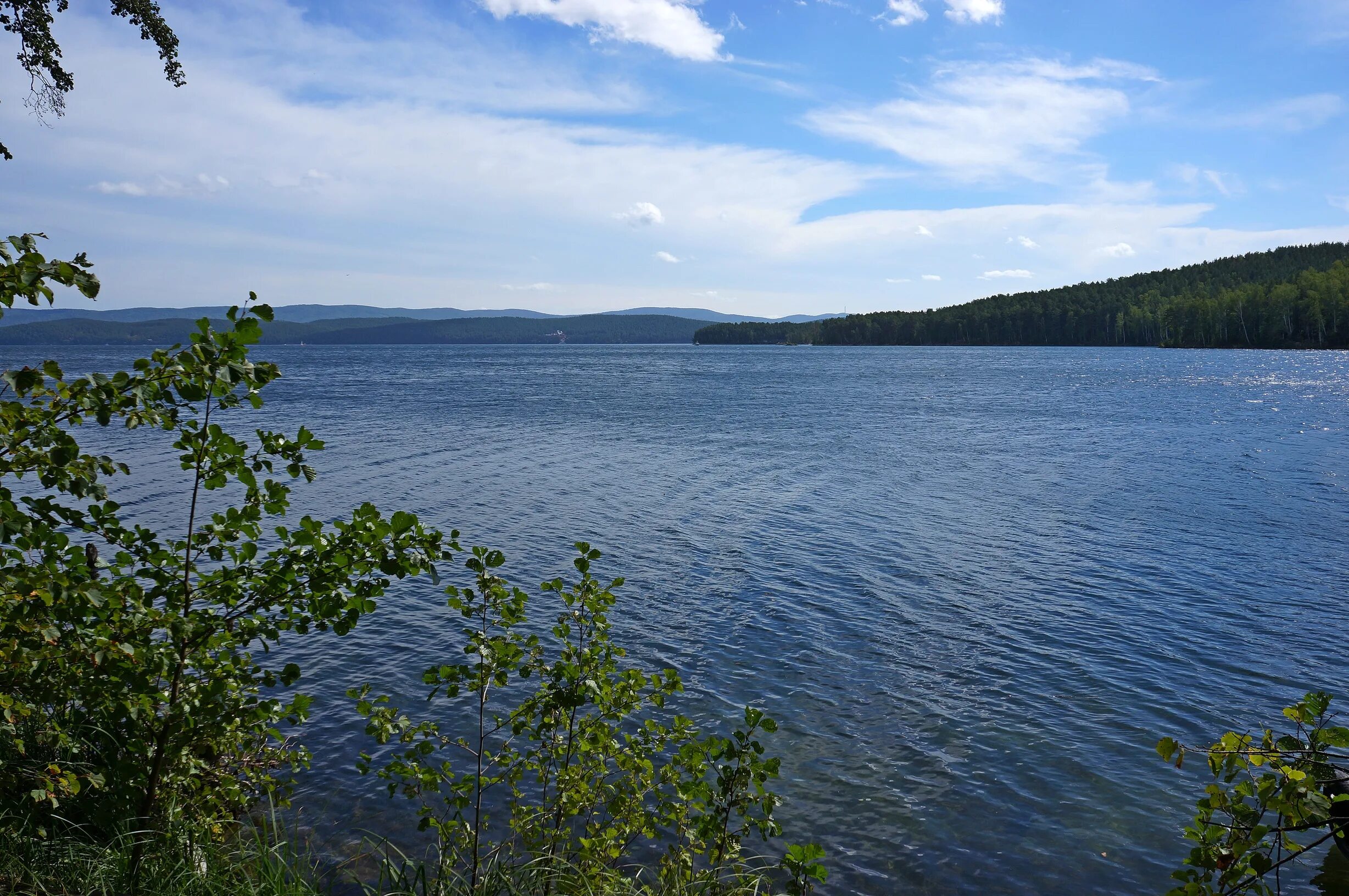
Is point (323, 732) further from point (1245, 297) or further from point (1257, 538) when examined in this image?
point (1245, 297)

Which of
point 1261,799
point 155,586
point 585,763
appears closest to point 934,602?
point 585,763

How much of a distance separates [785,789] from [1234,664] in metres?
8.47

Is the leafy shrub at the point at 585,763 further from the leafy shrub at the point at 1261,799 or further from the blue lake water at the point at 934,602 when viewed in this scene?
the blue lake water at the point at 934,602

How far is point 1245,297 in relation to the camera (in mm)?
160500

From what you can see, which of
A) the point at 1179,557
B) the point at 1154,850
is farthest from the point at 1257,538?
the point at 1154,850

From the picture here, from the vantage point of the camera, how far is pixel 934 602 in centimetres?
1747

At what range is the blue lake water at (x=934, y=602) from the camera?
1016 cm

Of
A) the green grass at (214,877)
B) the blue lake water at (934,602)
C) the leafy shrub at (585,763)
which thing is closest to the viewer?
the green grass at (214,877)

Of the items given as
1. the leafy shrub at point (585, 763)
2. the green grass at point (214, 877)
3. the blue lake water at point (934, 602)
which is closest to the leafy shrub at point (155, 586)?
the green grass at point (214, 877)

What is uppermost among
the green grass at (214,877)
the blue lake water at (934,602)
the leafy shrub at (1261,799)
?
the leafy shrub at (1261,799)

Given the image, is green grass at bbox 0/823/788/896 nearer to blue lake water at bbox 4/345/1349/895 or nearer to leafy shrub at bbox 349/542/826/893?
leafy shrub at bbox 349/542/826/893

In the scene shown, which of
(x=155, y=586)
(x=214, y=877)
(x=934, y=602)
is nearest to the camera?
(x=155, y=586)

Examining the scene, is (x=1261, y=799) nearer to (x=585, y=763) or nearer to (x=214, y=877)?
(x=585, y=763)

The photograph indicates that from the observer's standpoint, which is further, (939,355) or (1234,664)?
(939,355)
